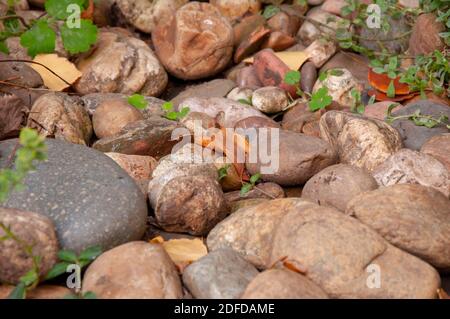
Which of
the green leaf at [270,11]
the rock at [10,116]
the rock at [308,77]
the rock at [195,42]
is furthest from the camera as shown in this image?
the green leaf at [270,11]

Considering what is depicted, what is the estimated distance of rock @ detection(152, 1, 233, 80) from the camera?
469 cm

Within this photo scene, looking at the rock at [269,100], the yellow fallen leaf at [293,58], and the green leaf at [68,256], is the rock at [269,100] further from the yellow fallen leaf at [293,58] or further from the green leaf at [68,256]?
the green leaf at [68,256]

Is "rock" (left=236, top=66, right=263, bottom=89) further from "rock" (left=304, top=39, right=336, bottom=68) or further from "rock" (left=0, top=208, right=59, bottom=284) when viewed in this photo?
"rock" (left=0, top=208, right=59, bottom=284)

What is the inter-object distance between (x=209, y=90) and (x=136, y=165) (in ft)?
4.72

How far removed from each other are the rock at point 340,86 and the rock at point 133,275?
2.24 m

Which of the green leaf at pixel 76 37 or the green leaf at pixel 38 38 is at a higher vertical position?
the green leaf at pixel 38 38

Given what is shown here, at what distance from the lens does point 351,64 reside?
15.8 ft

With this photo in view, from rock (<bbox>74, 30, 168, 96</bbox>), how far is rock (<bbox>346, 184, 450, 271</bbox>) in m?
2.30

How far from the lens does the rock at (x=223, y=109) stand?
13.6 feet

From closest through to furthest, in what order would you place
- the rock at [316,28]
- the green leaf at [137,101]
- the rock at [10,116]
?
the rock at [10,116], the green leaf at [137,101], the rock at [316,28]

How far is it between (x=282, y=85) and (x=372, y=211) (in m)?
2.03

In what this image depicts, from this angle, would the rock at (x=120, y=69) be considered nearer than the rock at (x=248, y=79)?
Yes

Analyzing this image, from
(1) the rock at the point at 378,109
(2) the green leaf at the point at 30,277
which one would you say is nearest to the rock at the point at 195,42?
(1) the rock at the point at 378,109
